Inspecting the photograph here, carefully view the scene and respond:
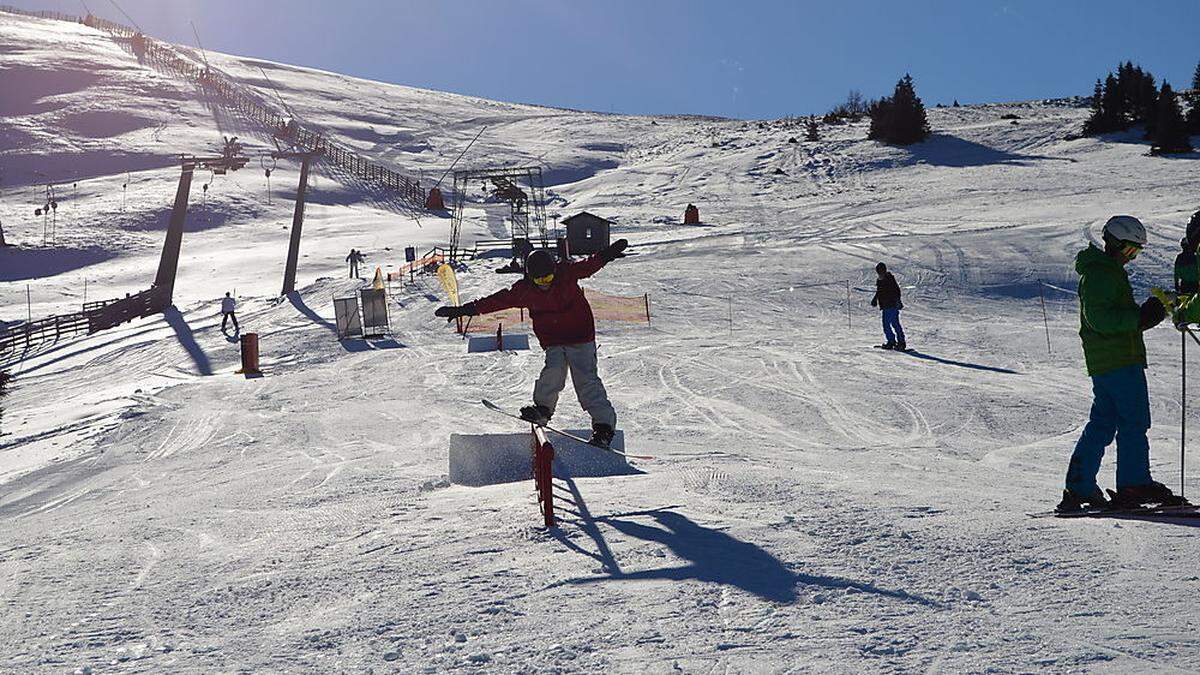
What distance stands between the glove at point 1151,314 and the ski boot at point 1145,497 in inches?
34.4

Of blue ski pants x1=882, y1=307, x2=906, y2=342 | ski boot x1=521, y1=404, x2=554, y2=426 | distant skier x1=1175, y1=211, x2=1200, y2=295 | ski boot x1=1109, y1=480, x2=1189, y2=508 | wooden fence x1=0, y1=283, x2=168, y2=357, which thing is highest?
distant skier x1=1175, y1=211, x2=1200, y2=295

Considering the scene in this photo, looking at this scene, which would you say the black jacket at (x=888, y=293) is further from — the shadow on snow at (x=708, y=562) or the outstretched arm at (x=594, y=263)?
the shadow on snow at (x=708, y=562)

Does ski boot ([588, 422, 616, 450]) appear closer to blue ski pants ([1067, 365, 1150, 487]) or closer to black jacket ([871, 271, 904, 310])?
blue ski pants ([1067, 365, 1150, 487])

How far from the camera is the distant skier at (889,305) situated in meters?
17.6

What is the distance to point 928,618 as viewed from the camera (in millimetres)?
3688

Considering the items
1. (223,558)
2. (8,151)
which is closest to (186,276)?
(8,151)

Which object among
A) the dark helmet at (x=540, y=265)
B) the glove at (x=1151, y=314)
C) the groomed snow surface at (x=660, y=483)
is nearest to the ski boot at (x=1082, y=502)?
the groomed snow surface at (x=660, y=483)

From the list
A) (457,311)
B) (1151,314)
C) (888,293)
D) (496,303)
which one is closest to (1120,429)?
(1151,314)

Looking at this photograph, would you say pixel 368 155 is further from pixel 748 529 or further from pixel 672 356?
pixel 748 529

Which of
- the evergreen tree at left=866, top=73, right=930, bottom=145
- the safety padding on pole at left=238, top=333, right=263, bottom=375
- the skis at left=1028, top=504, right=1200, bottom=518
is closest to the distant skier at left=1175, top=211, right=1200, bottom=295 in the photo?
the skis at left=1028, top=504, right=1200, bottom=518

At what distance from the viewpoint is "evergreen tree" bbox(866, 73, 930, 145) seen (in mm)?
55969

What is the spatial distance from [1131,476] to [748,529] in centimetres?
218

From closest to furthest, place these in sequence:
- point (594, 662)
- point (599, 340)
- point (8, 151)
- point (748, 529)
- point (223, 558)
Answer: point (594, 662)
point (748, 529)
point (223, 558)
point (599, 340)
point (8, 151)

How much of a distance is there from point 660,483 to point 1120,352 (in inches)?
109
